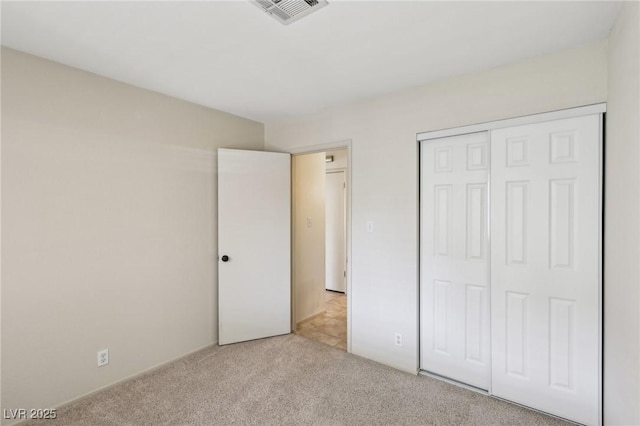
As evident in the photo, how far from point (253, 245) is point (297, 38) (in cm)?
209

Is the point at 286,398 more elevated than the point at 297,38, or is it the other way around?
the point at 297,38

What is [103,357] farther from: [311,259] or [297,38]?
[297,38]

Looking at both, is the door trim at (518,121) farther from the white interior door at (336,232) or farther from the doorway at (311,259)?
the white interior door at (336,232)

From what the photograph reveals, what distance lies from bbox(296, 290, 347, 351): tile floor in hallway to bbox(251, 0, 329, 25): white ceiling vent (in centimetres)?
285

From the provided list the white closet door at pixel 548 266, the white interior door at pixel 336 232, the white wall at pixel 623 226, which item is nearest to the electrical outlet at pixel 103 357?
the white closet door at pixel 548 266

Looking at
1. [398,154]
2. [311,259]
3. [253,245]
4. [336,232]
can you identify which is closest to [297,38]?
[398,154]

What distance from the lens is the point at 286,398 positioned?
226 cm

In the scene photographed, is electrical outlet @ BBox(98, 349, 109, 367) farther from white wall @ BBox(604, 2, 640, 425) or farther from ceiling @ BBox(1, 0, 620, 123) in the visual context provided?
white wall @ BBox(604, 2, 640, 425)

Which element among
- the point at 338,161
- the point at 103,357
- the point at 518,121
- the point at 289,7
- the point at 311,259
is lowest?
the point at 103,357

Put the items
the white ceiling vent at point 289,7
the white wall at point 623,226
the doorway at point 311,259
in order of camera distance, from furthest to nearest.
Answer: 1. the doorway at point 311,259
2. the white ceiling vent at point 289,7
3. the white wall at point 623,226

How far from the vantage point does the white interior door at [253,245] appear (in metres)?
3.15

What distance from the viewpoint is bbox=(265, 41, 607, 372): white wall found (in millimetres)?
2070

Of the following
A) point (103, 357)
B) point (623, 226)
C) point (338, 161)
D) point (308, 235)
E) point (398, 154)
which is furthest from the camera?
point (338, 161)

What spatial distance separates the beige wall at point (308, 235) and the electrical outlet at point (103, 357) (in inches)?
72.8
